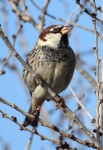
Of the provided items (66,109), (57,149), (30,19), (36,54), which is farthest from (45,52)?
(30,19)

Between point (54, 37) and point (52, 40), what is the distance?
0.05 m

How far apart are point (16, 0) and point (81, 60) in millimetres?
1210

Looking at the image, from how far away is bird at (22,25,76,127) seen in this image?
371 centimetres

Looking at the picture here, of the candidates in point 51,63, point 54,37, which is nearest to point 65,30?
point 54,37

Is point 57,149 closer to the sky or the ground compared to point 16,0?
closer to the ground

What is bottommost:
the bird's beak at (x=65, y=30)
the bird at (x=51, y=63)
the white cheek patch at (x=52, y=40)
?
the bird at (x=51, y=63)

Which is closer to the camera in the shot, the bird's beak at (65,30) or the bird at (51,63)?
the bird at (51,63)

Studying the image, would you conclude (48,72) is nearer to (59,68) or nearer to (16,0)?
(59,68)

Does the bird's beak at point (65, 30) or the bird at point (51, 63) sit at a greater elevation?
the bird's beak at point (65, 30)

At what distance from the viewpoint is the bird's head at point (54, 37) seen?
12.9 feet

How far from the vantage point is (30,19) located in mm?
5480

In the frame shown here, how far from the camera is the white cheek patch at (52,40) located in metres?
3.93

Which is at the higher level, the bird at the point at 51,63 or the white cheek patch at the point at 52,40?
the white cheek patch at the point at 52,40

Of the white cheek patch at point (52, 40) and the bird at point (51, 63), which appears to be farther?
the white cheek patch at point (52, 40)
